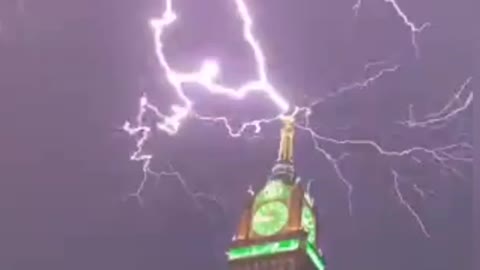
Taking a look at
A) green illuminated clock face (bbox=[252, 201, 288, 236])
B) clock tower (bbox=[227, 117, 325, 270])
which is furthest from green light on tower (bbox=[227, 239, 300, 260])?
green illuminated clock face (bbox=[252, 201, 288, 236])

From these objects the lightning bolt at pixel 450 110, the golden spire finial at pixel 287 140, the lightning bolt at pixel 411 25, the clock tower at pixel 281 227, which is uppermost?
the clock tower at pixel 281 227

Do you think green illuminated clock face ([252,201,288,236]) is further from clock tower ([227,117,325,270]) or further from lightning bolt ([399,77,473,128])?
lightning bolt ([399,77,473,128])

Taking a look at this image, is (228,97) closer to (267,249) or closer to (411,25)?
(411,25)

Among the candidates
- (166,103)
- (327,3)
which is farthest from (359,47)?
(166,103)

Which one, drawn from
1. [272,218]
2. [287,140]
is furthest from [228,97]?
[272,218]

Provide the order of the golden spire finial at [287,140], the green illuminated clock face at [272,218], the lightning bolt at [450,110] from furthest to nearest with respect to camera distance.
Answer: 1. the green illuminated clock face at [272,218]
2. the golden spire finial at [287,140]
3. the lightning bolt at [450,110]

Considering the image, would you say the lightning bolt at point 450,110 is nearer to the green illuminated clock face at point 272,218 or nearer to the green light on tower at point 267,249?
the green light on tower at point 267,249

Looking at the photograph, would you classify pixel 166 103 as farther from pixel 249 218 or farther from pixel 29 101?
pixel 249 218

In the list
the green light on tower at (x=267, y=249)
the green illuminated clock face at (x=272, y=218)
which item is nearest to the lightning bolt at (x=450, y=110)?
the green light on tower at (x=267, y=249)
